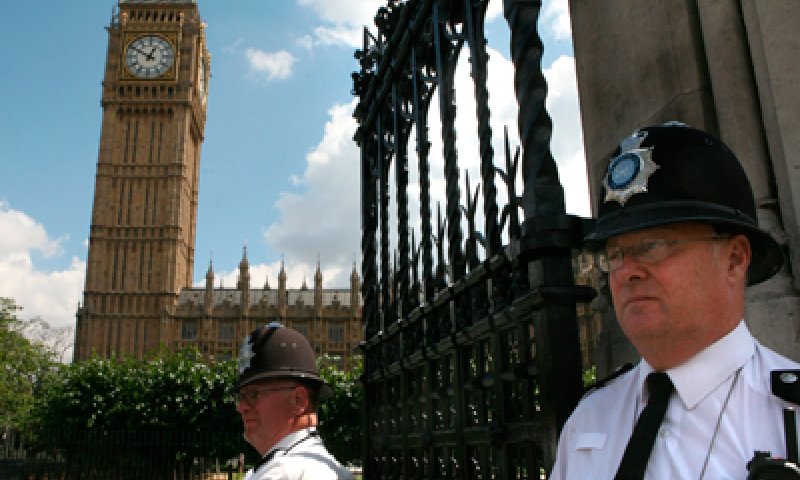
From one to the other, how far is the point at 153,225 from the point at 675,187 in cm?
6533

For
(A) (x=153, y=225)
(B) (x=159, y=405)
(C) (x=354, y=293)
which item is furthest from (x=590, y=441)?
(A) (x=153, y=225)

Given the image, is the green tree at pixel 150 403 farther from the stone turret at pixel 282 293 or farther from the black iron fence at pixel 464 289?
the stone turret at pixel 282 293

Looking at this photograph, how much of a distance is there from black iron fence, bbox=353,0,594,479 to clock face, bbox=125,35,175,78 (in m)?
64.1

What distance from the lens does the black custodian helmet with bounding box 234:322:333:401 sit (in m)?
2.60

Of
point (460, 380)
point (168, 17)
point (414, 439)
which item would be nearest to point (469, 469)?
point (460, 380)

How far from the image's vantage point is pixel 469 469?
111 inches

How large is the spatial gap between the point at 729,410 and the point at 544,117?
1480 mm

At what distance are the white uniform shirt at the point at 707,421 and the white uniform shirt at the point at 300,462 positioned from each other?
4.15 ft

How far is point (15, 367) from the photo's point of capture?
36156 millimetres

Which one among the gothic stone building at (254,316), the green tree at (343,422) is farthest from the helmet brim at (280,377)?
the gothic stone building at (254,316)

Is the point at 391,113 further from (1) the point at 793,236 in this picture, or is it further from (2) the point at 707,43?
(1) the point at 793,236

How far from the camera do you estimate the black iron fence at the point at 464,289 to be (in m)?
2.20

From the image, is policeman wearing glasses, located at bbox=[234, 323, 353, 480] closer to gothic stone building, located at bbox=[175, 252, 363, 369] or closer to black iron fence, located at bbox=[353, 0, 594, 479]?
black iron fence, located at bbox=[353, 0, 594, 479]

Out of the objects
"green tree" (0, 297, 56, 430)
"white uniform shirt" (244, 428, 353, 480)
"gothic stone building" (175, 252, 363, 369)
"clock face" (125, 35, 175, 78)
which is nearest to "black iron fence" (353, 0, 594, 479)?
"white uniform shirt" (244, 428, 353, 480)
